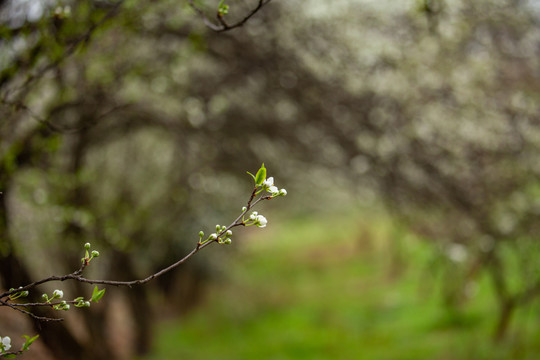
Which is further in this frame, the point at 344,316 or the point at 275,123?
the point at 344,316

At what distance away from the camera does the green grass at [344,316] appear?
32.4 ft

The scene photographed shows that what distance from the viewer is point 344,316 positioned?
14.2 m

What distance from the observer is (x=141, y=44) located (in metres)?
6.98

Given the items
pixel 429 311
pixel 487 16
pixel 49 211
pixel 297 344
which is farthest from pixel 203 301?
pixel 487 16

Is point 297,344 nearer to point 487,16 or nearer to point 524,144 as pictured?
point 524,144

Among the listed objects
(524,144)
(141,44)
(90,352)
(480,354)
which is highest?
(141,44)

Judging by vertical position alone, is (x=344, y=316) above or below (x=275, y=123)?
below

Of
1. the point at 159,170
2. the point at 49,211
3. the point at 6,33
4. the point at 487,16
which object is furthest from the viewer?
the point at 159,170

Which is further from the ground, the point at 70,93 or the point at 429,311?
the point at 70,93

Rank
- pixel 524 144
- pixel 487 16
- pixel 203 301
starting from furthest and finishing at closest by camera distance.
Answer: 1. pixel 203 301
2. pixel 524 144
3. pixel 487 16

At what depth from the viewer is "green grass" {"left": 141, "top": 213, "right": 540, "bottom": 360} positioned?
9.89m

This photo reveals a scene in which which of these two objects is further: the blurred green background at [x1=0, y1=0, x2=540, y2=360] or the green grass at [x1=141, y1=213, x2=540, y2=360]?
the green grass at [x1=141, y1=213, x2=540, y2=360]

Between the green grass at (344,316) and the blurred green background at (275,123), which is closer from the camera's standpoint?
the blurred green background at (275,123)

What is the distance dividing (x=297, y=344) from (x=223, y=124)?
6365mm
